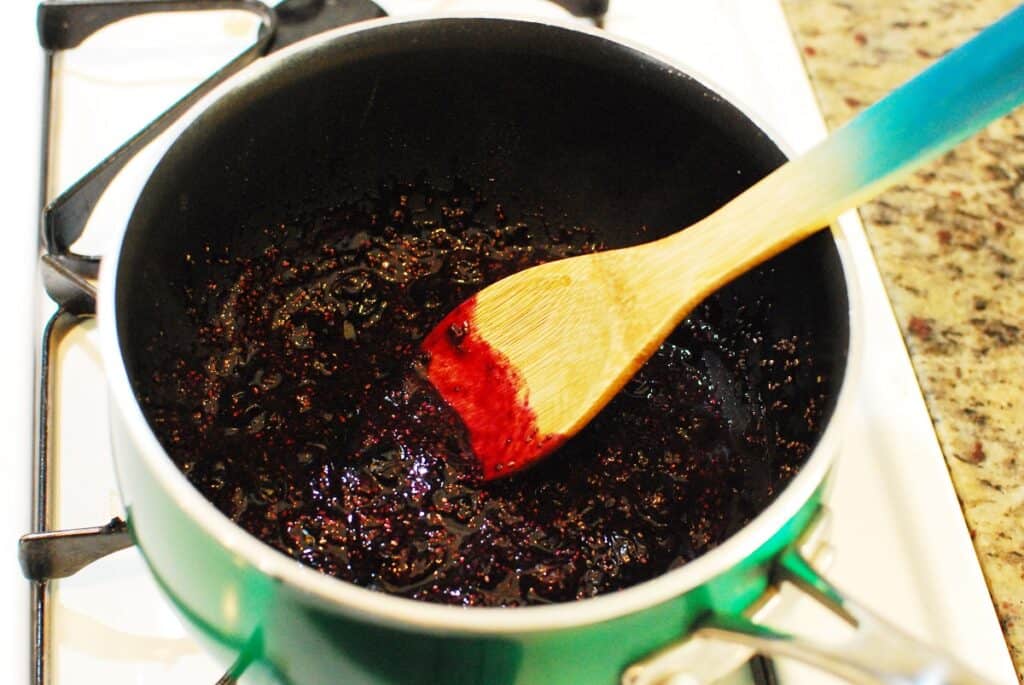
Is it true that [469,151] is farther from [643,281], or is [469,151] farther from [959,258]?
[959,258]

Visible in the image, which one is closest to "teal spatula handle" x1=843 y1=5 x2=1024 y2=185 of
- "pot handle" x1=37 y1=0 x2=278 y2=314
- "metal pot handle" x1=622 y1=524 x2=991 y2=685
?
"metal pot handle" x1=622 y1=524 x2=991 y2=685

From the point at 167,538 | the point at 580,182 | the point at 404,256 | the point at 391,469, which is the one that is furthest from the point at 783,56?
the point at 167,538

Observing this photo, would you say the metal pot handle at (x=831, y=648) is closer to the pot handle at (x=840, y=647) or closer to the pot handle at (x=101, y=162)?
the pot handle at (x=840, y=647)

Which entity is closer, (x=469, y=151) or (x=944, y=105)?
(x=944, y=105)

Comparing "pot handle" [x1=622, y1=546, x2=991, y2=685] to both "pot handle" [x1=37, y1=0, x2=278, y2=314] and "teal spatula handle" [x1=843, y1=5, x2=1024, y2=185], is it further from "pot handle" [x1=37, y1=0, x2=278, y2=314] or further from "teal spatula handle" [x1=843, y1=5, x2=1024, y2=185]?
"pot handle" [x1=37, y1=0, x2=278, y2=314]

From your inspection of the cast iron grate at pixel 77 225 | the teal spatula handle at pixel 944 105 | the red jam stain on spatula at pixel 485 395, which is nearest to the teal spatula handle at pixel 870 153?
the teal spatula handle at pixel 944 105

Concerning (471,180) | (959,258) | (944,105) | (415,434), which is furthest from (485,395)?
(959,258)
